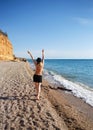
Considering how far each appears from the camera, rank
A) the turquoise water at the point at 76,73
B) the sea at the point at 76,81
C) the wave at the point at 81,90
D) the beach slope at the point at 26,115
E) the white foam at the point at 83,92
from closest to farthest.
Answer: the beach slope at the point at 26,115
the white foam at the point at 83,92
the wave at the point at 81,90
the sea at the point at 76,81
the turquoise water at the point at 76,73

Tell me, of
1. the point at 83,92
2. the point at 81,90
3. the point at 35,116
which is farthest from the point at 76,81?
the point at 35,116

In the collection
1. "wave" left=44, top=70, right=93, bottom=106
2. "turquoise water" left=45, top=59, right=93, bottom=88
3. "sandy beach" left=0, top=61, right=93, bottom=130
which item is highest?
"sandy beach" left=0, top=61, right=93, bottom=130

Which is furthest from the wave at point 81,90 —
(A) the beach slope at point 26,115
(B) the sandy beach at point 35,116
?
(A) the beach slope at point 26,115

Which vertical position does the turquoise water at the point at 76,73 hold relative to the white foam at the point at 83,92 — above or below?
below

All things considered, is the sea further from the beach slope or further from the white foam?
the beach slope

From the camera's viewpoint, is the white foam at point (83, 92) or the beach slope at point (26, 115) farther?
the white foam at point (83, 92)

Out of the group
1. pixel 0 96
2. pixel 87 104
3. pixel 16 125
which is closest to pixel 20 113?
pixel 16 125

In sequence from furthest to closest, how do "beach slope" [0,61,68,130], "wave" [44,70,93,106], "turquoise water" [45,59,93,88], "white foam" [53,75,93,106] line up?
1. "turquoise water" [45,59,93,88]
2. "wave" [44,70,93,106]
3. "white foam" [53,75,93,106]
4. "beach slope" [0,61,68,130]

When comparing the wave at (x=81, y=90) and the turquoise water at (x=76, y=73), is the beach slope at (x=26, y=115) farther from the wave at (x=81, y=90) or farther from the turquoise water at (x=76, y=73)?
the turquoise water at (x=76, y=73)

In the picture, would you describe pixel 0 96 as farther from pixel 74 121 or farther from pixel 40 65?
pixel 74 121

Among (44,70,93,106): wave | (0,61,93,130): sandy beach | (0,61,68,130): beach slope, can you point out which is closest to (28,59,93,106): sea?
(44,70,93,106): wave

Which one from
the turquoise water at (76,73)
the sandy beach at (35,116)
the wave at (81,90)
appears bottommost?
the turquoise water at (76,73)

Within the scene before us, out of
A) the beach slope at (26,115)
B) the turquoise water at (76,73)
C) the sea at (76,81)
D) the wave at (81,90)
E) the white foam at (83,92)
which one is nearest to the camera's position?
the beach slope at (26,115)

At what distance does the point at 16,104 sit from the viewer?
8.70 metres
